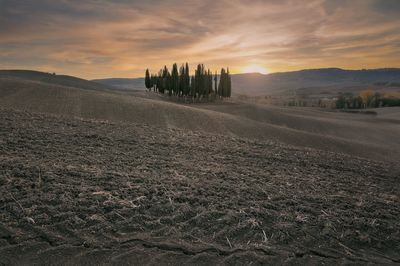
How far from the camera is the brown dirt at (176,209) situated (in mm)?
6020

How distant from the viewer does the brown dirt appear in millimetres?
6020

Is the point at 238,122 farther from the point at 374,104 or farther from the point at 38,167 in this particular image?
the point at 374,104

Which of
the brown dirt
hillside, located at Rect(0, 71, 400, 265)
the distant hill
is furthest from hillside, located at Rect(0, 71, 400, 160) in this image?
the distant hill

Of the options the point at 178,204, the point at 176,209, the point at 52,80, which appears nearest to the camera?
the point at 176,209

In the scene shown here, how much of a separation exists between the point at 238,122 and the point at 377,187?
75.4ft

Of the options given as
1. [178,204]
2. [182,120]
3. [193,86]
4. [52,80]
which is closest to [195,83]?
[193,86]

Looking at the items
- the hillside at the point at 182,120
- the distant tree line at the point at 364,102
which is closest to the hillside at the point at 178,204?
the hillside at the point at 182,120

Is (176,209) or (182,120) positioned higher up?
(182,120)

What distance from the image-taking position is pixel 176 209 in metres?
7.80

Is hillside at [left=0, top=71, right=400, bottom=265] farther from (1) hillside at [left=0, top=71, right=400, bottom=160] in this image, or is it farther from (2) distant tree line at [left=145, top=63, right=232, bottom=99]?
(2) distant tree line at [left=145, top=63, right=232, bottom=99]

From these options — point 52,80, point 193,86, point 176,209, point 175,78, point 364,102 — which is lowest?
point 176,209

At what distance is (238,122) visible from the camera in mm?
35031

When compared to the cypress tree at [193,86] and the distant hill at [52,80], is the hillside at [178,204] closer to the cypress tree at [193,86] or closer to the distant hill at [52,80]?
the distant hill at [52,80]

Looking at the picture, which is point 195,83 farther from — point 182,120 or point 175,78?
point 182,120
